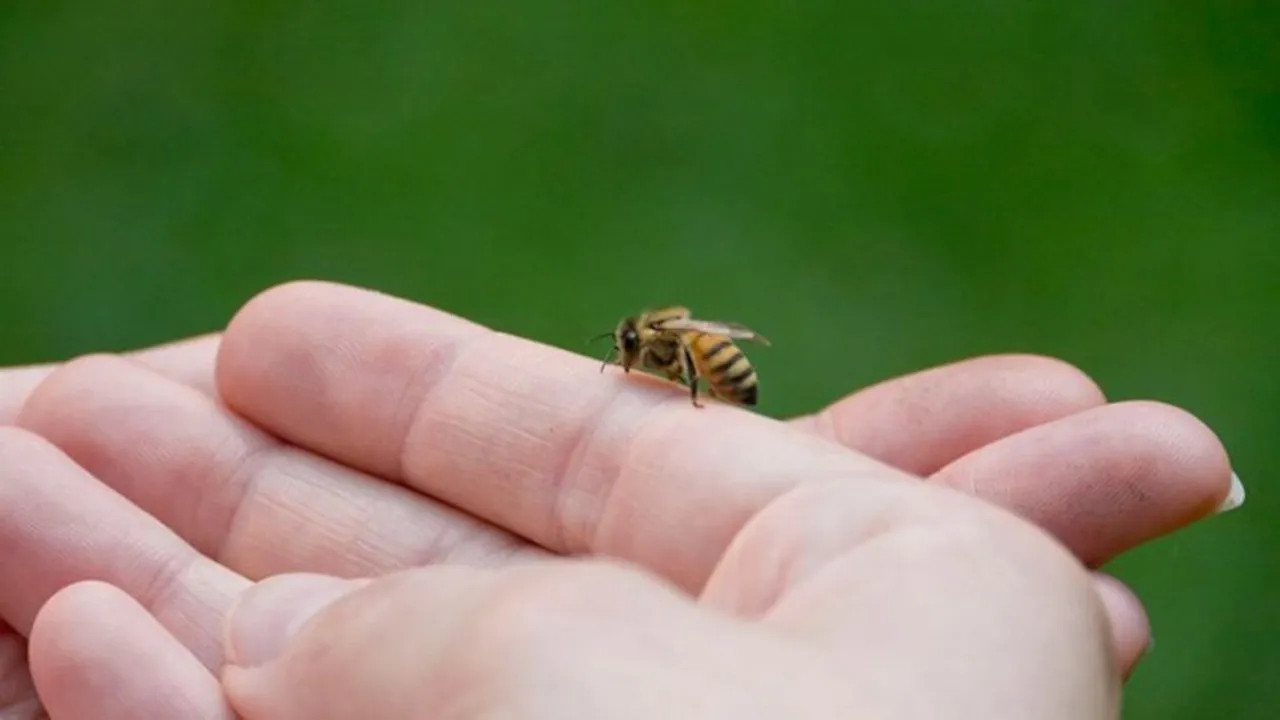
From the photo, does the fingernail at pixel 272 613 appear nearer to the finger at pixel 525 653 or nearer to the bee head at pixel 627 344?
the finger at pixel 525 653

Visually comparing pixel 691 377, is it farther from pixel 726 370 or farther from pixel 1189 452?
pixel 1189 452

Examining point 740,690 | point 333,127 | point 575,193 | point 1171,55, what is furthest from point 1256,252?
point 740,690

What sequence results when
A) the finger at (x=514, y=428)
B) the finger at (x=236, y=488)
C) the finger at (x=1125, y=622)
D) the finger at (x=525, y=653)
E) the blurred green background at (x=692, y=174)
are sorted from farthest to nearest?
the blurred green background at (x=692, y=174) < the finger at (x=236, y=488) < the finger at (x=1125, y=622) < the finger at (x=514, y=428) < the finger at (x=525, y=653)

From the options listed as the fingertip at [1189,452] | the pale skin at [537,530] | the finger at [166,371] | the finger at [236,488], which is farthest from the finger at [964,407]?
the finger at [166,371]

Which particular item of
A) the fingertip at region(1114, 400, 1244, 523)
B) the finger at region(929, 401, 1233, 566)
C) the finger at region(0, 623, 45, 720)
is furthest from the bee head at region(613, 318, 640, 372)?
the finger at region(0, 623, 45, 720)

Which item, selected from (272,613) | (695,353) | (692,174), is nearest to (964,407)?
(695,353)

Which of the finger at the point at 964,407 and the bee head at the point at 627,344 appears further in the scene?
the bee head at the point at 627,344

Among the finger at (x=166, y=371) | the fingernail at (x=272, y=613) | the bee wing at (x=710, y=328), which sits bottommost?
the finger at (x=166, y=371)
